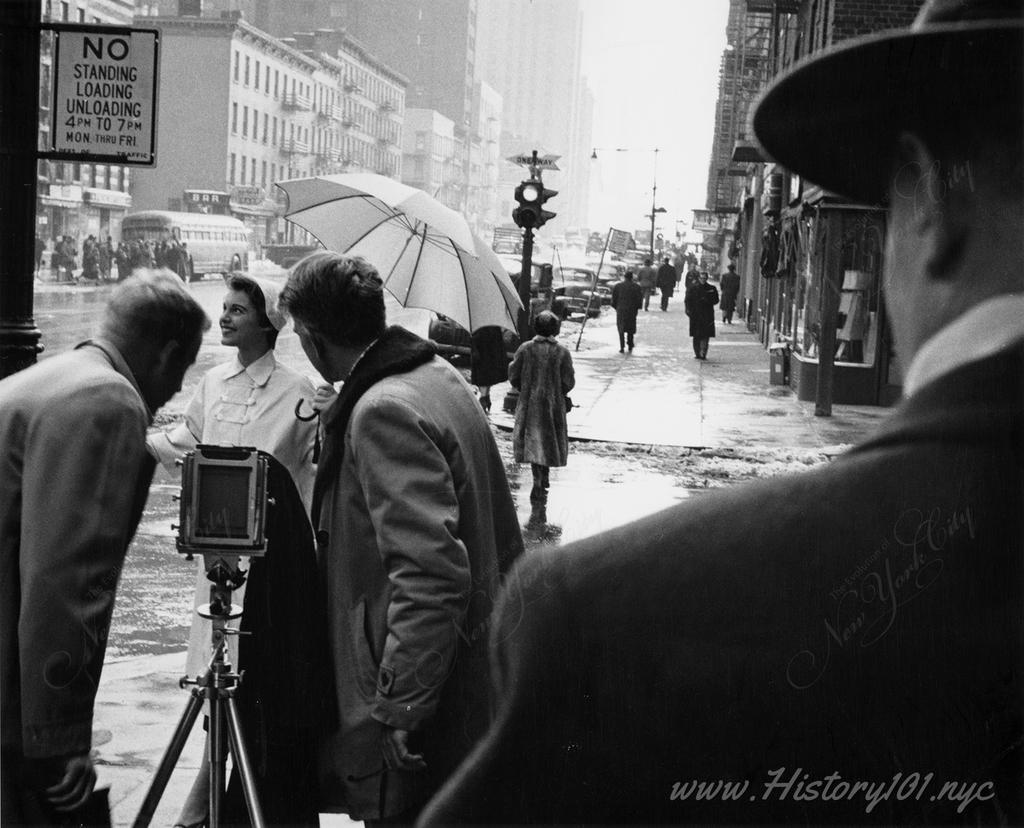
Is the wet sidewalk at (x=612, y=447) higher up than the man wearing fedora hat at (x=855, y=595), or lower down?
lower down

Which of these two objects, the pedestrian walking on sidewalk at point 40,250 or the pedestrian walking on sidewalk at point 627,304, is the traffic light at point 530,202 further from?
the pedestrian walking on sidewalk at point 40,250

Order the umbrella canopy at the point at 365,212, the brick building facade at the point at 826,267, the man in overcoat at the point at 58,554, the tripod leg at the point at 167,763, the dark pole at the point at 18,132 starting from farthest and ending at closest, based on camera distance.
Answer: the brick building facade at the point at 826,267, the umbrella canopy at the point at 365,212, the dark pole at the point at 18,132, the tripod leg at the point at 167,763, the man in overcoat at the point at 58,554

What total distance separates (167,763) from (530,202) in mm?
15622

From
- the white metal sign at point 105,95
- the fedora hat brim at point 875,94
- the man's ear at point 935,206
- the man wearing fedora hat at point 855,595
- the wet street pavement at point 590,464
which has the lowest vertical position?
the wet street pavement at point 590,464

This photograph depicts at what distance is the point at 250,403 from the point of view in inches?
185

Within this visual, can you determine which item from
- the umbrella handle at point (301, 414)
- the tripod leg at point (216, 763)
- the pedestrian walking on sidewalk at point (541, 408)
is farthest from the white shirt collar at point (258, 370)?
the pedestrian walking on sidewalk at point (541, 408)

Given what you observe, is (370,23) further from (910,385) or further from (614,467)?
(910,385)

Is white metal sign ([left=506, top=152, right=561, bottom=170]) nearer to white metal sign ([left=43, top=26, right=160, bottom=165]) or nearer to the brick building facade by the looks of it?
the brick building facade

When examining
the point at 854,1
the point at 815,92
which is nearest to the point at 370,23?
the point at 854,1

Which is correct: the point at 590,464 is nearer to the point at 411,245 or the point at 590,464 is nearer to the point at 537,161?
the point at 537,161

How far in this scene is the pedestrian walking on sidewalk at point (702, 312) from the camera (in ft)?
84.6

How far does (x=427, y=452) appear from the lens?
2984 millimetres

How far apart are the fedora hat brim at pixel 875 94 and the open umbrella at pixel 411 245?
5022 millimetres

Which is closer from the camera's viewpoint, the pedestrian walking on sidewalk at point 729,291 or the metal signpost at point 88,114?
the metal signpost at point 88,114
